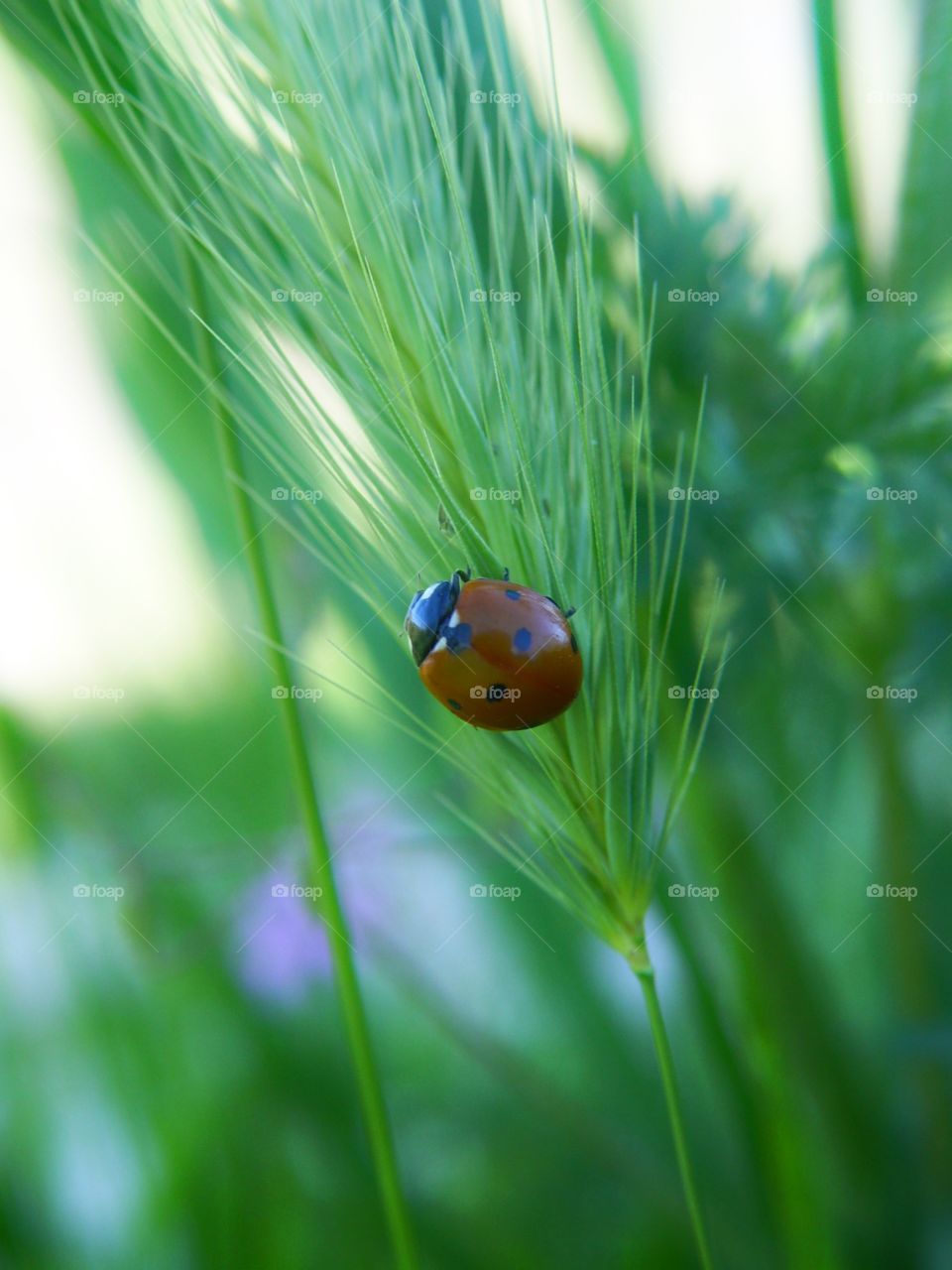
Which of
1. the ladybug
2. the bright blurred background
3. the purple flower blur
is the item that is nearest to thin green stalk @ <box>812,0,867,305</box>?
the bright blurred background

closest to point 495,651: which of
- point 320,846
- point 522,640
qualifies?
point 522,640

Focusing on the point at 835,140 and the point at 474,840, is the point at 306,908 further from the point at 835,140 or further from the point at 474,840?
the point at 835,140

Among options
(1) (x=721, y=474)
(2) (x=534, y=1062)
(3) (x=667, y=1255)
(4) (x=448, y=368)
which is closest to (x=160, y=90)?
(4) (x=448, y=368)

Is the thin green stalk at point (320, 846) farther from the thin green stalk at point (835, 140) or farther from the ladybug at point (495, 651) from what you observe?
the thin green stalk at point (835, 140)

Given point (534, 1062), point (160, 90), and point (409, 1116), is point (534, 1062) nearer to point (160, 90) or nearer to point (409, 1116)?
point (409, 1116)

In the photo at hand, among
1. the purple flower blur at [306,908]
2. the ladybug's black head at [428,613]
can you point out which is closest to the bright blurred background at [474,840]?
the purple flower blur at [306,908]

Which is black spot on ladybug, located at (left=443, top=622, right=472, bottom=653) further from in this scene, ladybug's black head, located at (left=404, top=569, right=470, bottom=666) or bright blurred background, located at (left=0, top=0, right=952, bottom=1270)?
bright blurred background, located at (left=0, top=0, right=952, bottom=1270)
